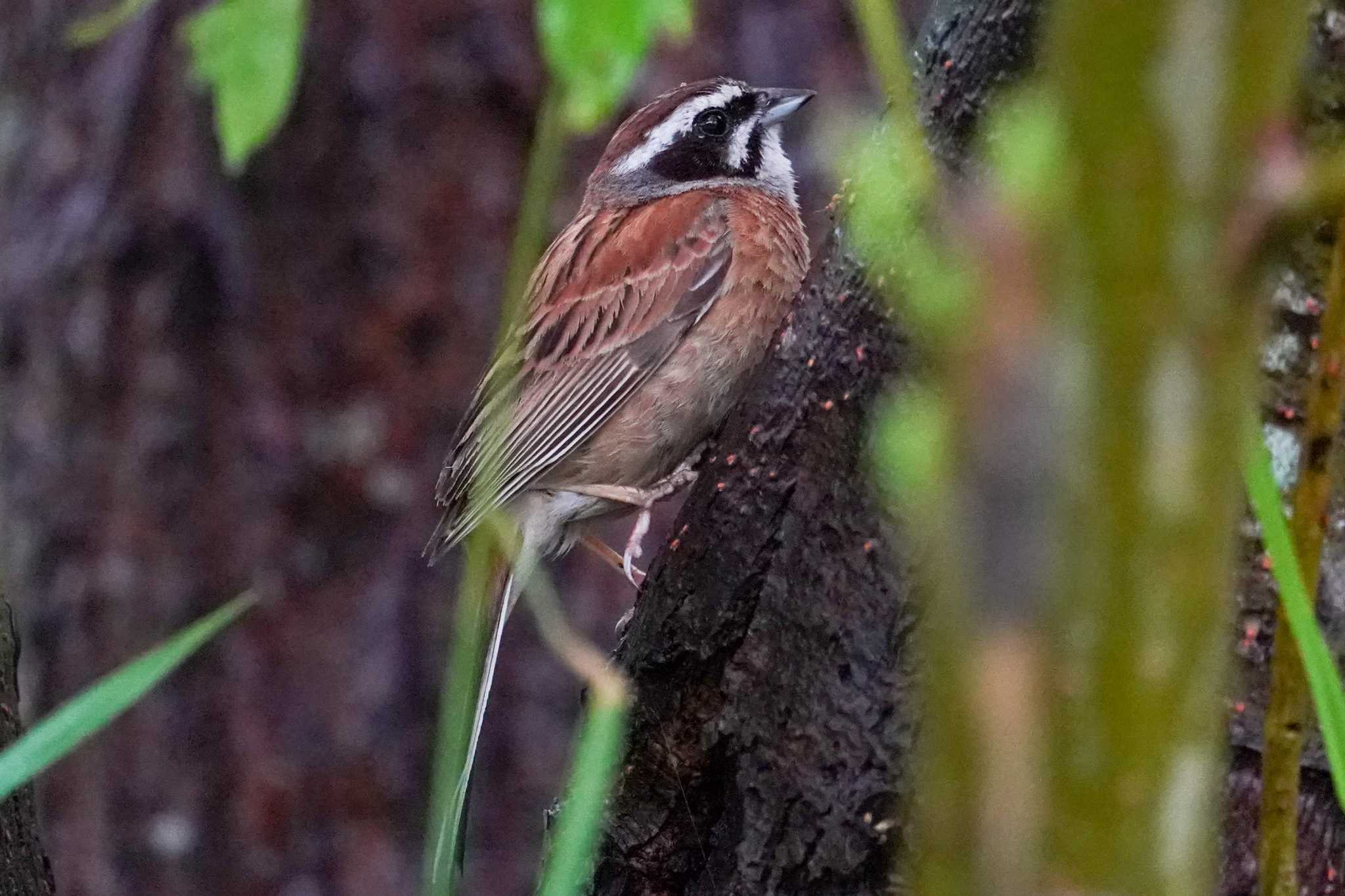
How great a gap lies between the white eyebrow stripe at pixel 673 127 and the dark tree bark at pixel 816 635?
2.19 metres

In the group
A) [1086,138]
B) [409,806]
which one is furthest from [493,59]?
[1086,138]

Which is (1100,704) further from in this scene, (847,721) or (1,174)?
(1,174)

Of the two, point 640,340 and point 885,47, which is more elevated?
point 640,340

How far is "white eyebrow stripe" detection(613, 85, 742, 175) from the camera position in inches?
174

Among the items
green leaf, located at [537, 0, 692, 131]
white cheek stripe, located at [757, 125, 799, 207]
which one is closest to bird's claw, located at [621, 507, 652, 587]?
white cheek stripe, located at [757, 125, 799, 207]

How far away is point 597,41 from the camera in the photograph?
1.44 m

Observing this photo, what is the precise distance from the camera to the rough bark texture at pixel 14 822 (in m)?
2.36

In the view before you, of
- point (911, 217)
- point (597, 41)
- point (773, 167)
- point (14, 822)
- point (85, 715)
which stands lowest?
point (14, 822)

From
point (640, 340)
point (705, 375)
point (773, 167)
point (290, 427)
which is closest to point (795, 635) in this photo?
point (705, 375)

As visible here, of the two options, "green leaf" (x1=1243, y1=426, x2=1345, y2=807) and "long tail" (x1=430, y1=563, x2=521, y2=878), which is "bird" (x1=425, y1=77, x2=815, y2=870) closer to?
"long tail" (x1=430, y1=563, x2=521, y2=878)

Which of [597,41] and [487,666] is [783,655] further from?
[487,666]

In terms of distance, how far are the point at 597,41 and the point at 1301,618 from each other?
2.43 ft

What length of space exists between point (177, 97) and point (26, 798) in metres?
3.29

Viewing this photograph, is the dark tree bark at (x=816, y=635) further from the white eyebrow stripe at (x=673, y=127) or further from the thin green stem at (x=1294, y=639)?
the white eyebrow stripe at (x=673, y=127)
